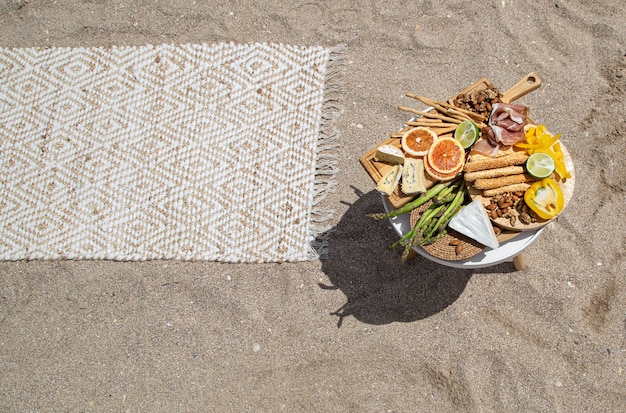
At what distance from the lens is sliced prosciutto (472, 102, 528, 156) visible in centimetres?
196

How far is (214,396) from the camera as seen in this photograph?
8.10 feet

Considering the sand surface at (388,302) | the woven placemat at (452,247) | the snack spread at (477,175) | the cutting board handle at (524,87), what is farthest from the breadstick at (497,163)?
the sand surface at (388,302)

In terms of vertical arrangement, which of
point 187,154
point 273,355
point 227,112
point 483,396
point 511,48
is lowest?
point 273,355

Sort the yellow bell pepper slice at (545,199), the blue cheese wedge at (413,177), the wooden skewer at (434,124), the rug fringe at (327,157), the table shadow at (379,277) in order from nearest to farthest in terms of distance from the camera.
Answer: the yellow bell pepper slice at (545,199), the blue cheese wedge at (413,177), the wooden skewer at (434,124), the table shadow at (379,277), the rug fringe at (327,157)

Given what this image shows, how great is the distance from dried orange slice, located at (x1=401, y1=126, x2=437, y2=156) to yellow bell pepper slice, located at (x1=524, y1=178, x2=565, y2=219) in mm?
401

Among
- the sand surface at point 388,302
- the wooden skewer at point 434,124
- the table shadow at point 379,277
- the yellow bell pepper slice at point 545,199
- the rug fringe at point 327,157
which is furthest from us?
the rug fringe at point 327,157

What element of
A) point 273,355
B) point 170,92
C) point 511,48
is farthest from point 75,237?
point 511,48

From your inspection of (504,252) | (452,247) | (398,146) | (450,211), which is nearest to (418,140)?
(398,146)

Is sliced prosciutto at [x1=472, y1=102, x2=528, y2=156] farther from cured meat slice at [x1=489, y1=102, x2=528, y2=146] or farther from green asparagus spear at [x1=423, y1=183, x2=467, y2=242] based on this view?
green asparagus spear at [x1=423, y1=183, x2=467, y2=242]

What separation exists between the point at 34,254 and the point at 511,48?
2.74 m

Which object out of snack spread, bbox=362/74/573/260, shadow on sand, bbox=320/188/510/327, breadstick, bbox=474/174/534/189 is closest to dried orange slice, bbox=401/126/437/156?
snack spread, bbox=362/74/573/260

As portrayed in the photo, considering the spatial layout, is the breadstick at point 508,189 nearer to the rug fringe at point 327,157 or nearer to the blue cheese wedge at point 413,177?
the blue cheese wedge at point 413,177

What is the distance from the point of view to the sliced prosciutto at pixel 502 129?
1.96m

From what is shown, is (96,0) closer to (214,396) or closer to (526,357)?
(214,396)
